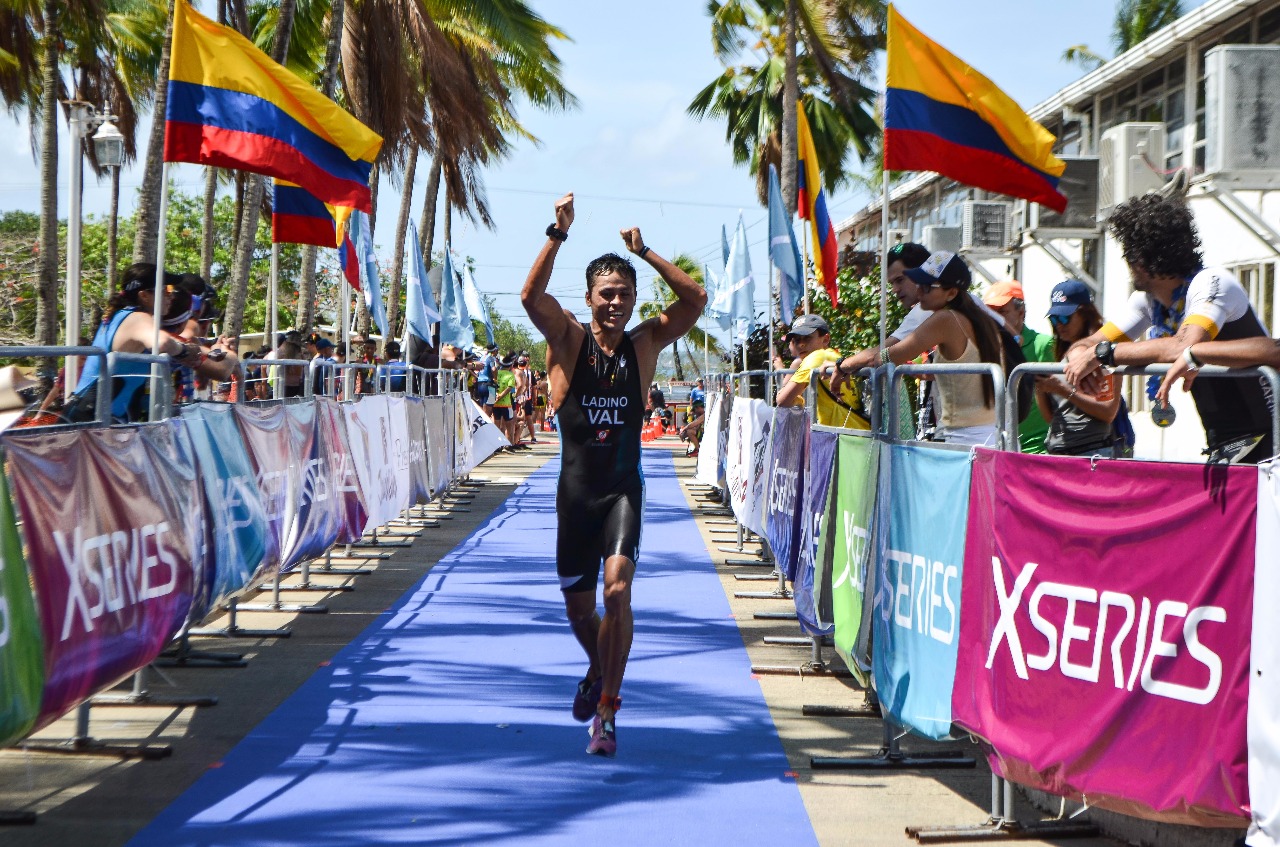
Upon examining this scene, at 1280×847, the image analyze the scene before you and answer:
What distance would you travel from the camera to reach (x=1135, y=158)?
770 inches

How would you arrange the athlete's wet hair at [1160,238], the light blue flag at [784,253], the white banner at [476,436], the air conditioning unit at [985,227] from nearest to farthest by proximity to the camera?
1. the athlete's wet hair at [1160,238]
2. the light blue flag at [784,253]
3. the white banner at [476,436]
4. the air conditioning unit at [985,227]

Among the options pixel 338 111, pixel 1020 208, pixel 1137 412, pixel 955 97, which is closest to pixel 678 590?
pixel 338 111

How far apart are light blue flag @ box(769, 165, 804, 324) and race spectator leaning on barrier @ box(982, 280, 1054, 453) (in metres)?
5.95

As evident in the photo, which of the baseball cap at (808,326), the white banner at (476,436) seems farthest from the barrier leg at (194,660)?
the white banner at (476,436)

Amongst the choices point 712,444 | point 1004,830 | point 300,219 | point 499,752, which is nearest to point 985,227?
point 712,444

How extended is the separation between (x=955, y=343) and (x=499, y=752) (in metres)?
2.71

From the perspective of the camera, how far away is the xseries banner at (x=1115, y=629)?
392cm

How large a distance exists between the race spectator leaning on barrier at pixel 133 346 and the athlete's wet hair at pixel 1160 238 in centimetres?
454

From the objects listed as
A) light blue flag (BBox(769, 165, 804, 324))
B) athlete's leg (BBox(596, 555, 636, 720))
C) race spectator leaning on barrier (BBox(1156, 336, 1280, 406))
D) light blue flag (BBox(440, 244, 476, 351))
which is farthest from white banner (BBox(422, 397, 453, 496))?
race spectator leaning on barrier (BBox(1156, 336, 1280, 406))

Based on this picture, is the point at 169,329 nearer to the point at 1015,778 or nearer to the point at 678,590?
the point at 678,590

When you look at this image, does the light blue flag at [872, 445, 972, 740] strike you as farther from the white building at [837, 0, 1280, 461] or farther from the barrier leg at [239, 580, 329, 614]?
the white building at [837, 0, 1280, 461]

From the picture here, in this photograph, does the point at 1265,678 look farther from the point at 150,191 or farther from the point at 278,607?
the point at 150,191

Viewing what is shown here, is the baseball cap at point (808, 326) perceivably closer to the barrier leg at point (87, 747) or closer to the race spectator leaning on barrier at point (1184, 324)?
the race spectator leaning on barrier at point (1184, 324)

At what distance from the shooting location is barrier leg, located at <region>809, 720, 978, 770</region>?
608 centimetres
